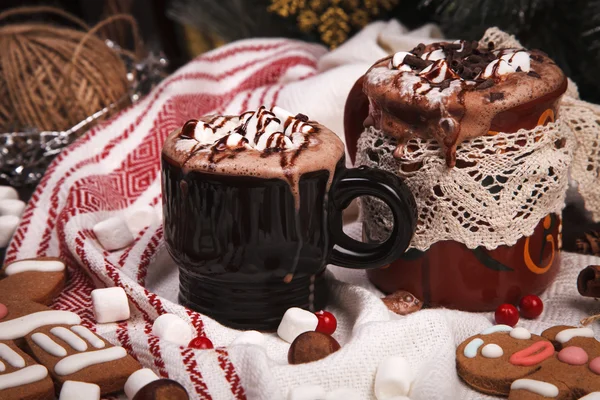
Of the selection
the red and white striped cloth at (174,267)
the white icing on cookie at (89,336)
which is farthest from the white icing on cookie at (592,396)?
the white icing on cookie at (89,336)

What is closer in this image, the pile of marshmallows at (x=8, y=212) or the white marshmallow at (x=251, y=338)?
the white marshmallow at (x=251, y=338)

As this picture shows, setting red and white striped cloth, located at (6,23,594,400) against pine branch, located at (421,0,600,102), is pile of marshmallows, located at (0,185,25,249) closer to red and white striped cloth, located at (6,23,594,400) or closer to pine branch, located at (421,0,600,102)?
red and white striped cloth, located at (6,23,594,400)

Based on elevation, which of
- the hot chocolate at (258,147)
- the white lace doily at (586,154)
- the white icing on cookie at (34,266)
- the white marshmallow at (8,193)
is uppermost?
the hot chocolate at (258,147)

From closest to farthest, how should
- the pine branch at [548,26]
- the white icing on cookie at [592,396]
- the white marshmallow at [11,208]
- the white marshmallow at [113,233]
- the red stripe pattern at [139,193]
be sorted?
A: the white icing on cookie at [592,396], the red stripe pattern at [139,193], the white marshmallow at [113,233], the white marshmallow at [11,208], the pine branch at [548,26]

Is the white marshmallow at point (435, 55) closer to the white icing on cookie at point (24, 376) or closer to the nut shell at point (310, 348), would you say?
the nut shell at point (310, 348)

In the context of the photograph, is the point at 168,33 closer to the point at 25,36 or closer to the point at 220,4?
the point at 220,4

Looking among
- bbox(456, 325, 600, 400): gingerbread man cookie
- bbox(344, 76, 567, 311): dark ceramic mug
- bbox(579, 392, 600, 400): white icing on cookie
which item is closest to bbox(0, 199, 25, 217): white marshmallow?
bbox(344, 76, 567, 311): dark ceramic mug
